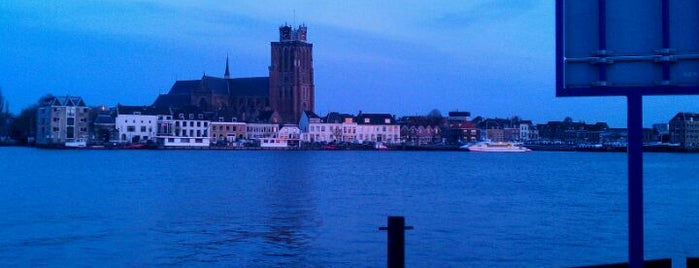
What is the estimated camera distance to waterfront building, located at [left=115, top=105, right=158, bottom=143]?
424ft

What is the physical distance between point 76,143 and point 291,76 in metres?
44.2

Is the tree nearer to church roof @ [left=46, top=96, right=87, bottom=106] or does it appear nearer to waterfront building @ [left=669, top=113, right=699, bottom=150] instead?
church roof @ [left=46, top=96, right=87, bottom=106]

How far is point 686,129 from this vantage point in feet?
523

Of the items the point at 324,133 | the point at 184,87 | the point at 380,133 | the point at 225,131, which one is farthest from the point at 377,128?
the point at 184,87

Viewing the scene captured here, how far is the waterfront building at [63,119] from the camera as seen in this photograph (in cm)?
13150

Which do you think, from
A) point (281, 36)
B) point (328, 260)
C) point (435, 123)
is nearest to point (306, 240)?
point (328, 260)

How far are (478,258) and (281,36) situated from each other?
490 feet

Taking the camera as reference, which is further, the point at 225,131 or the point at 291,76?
the point at 291,76

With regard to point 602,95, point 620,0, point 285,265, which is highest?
point 620,0

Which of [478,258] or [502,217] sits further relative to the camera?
[502,217]

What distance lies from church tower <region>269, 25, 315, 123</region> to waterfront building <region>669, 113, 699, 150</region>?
7635 cm

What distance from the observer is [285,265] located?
17.1 m

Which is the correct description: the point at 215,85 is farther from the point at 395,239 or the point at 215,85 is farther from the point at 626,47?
the point at 626,47

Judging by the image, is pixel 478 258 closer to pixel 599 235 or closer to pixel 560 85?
pixel 599 235
